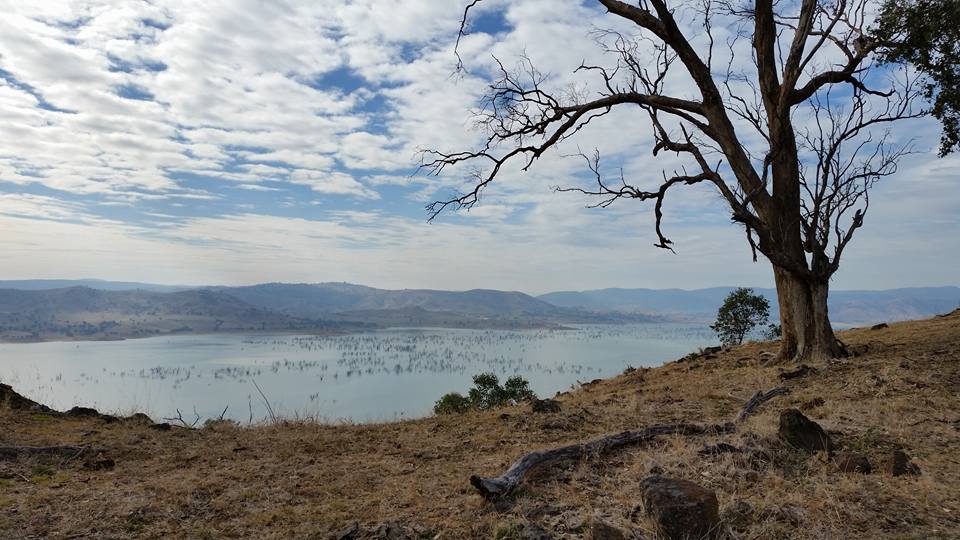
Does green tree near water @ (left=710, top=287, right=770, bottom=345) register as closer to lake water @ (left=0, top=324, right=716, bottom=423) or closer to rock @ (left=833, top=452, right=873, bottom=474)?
lake water @ (left=0, top=324, right=716, bottom=423)

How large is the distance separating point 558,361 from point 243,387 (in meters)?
70.3

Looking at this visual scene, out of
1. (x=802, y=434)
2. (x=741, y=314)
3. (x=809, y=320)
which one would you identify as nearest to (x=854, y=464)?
(x=802, y=434)

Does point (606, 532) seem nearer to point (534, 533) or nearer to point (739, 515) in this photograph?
point (534, 533)

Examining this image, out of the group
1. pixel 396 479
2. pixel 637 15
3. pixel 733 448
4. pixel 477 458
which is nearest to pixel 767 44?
pixel 637 15

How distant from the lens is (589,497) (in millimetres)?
4566

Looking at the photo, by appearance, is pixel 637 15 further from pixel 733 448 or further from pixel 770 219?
pixel 733 448

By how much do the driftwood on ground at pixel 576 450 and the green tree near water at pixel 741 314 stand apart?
2390 centimetres

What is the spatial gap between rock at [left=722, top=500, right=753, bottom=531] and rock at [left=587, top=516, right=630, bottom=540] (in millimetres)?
815

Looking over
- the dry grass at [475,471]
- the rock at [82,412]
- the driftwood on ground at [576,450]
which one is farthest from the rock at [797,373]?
the rock at [82,412]

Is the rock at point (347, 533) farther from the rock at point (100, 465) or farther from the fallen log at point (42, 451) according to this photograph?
the fallen log at point (42, 451)

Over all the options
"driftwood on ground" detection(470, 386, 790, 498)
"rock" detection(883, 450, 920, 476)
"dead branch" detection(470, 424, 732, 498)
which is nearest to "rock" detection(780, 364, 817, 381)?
"driftwood on ground" detection(470, 386, 790, 498)

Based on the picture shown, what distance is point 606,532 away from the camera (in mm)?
3609

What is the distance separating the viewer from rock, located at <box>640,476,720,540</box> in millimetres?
3674

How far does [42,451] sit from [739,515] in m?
7.67
